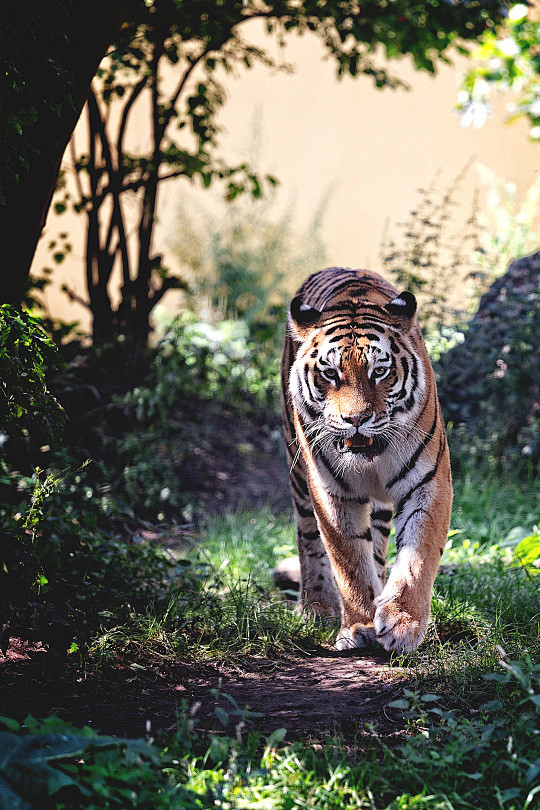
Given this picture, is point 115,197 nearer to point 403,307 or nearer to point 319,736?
point 403,307

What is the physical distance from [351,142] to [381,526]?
791 centimetres

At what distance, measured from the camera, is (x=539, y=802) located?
7.46 feet

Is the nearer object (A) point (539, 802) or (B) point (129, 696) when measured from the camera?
(A) point (539, 802)

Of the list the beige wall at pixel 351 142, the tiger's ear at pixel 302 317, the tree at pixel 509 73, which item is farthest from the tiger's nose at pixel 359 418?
the beige wall at pixel 351 142

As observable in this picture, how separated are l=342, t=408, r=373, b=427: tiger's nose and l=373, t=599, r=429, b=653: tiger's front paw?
2.18ft

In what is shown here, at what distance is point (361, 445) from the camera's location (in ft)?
11.1

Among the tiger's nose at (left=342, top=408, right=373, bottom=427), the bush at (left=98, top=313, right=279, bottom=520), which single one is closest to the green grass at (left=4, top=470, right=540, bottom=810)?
the tiger's nose at (left=342, top=408, right=373, bottom=427)

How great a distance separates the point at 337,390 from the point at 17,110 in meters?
1.48

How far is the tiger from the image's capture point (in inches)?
133

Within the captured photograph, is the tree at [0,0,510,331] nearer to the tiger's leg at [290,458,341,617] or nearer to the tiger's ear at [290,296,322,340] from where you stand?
the tiger's ear at [290,296,322,340]

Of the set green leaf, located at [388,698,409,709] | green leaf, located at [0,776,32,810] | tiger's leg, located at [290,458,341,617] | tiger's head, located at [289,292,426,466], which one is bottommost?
green leaf, located at [0,776,32,810]

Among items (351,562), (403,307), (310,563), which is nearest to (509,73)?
(403,307)

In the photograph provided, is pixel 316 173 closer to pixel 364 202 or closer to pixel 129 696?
pixel 364 202

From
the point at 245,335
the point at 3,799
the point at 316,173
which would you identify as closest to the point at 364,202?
the point at 316,173
